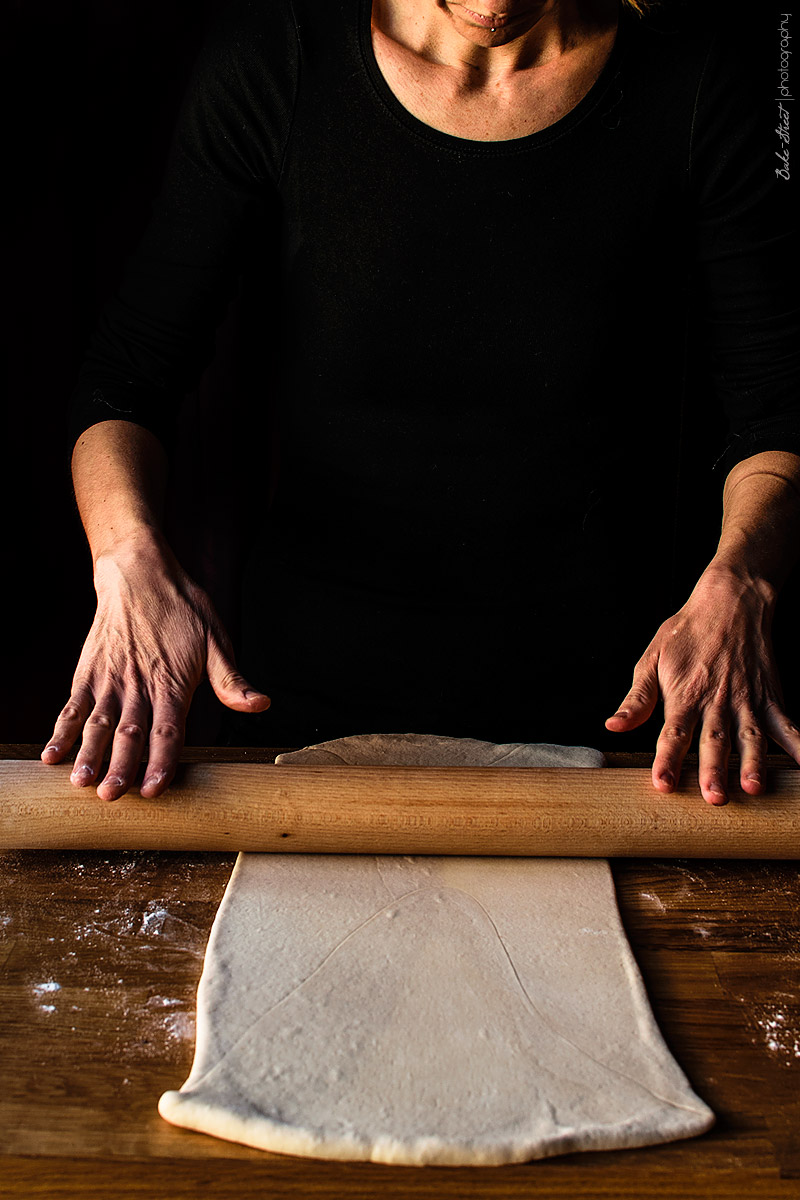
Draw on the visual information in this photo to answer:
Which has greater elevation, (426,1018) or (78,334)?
(78,334)

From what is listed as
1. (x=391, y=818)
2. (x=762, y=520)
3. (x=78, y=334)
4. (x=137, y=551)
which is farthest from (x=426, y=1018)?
(x=78, y=334)

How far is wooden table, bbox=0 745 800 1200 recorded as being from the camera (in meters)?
0.83

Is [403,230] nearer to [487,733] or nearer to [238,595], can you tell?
[487,733]

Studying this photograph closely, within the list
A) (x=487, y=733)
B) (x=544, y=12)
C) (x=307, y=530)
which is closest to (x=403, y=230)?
(x=544, y=12)

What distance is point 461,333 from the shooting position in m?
1.57

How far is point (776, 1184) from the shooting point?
2.74 ft

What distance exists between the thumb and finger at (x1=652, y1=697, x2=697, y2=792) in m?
0.47

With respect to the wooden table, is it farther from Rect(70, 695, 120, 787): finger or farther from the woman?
→ the woman

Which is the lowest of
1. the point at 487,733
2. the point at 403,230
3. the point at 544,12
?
the point at 487,733

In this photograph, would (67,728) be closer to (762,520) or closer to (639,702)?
(639,702)

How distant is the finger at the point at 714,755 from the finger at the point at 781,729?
64 mm

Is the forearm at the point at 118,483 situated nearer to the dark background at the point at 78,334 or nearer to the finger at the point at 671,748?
the finger at the point at 671,748

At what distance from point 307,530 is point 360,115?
63cm

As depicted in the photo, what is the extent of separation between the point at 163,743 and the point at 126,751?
0.05 meters
